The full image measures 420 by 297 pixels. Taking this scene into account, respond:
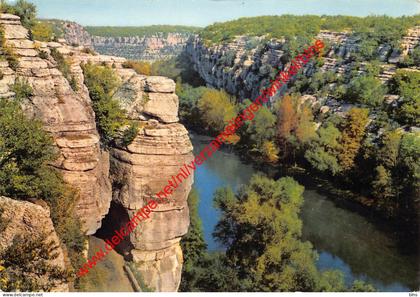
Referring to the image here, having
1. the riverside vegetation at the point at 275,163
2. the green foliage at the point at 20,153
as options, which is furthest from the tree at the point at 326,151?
the green foliage at the point at 20,153

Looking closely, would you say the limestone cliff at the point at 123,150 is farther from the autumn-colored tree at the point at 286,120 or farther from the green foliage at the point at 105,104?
the autumn-colored tree at the point at 286,120

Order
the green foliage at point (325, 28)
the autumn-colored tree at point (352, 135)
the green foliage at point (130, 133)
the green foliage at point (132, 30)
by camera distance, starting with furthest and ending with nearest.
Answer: the green foliage at point (132, 30)
the green foliage at point (325, 28)
the autumn-colored tree at point (352, 135)
the green foliage at point (130, 133)

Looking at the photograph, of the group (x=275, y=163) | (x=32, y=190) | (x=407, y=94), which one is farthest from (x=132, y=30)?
(x=32, y=190)

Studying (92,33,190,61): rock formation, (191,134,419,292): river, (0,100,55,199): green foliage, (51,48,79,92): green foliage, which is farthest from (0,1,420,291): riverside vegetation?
(92,33,190,61): rock formation

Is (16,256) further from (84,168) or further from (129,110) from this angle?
(129,110)

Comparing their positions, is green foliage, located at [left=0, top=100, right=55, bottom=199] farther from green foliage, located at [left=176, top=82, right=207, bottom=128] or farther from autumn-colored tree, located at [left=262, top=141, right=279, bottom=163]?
green foliage, located at [left=176, top=82, right=207, bottom=128]

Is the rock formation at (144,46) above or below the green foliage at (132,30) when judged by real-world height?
below

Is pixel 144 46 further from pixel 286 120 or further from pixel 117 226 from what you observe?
pixel 117 226

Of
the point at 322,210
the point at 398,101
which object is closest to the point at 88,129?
the point at 322,210
